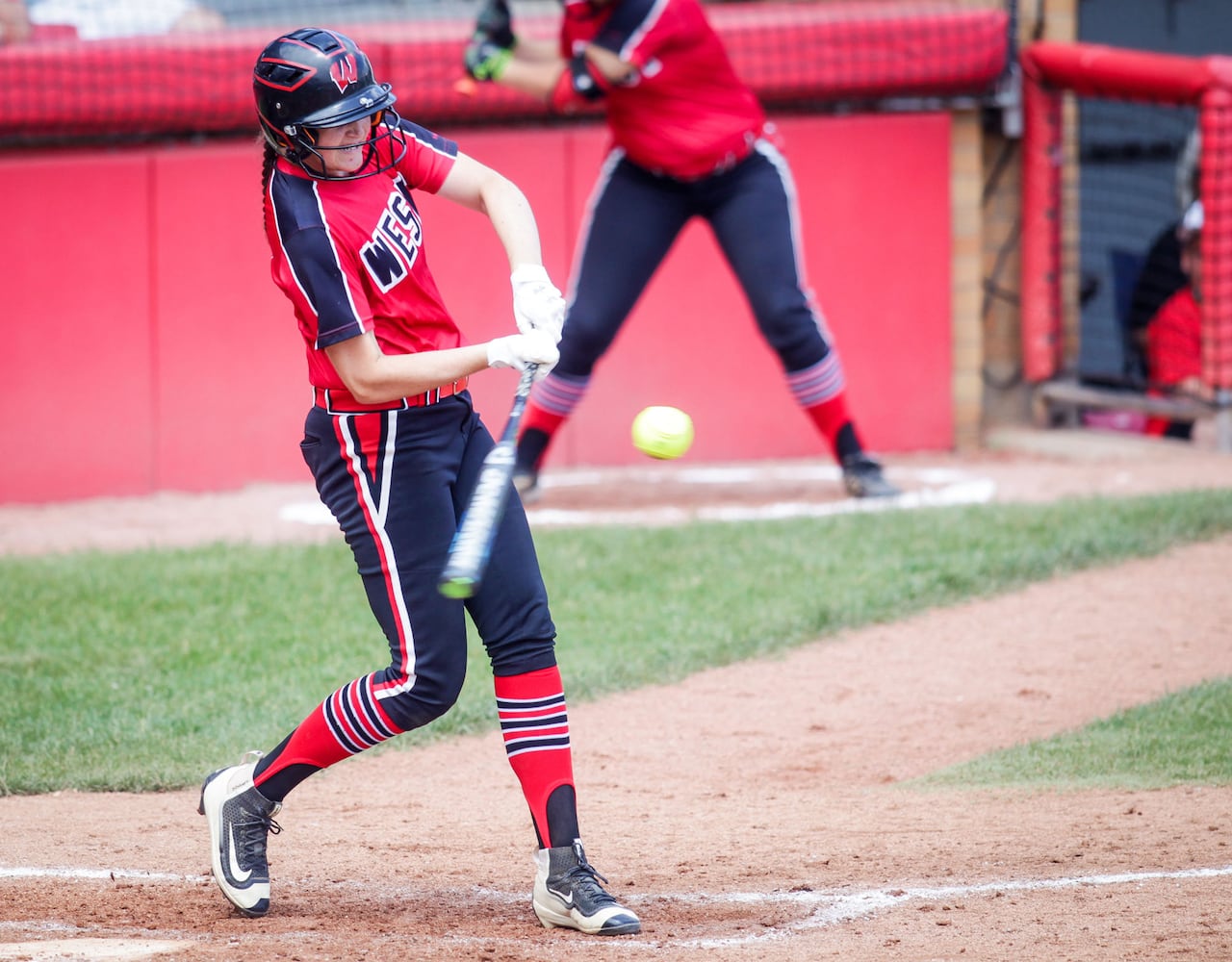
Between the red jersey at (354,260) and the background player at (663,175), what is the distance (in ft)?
11.2

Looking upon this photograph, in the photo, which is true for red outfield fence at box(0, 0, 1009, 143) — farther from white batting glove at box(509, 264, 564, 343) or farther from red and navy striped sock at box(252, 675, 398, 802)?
red and navy striped sock at box(252, 675, 398, 802)

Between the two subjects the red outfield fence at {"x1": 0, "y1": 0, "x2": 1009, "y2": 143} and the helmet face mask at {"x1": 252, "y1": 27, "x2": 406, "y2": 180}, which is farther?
the red outfield fence at {"x1": 0, "y1": 0, "x2": 1009, "y2": 143}

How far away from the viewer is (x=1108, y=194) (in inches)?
390

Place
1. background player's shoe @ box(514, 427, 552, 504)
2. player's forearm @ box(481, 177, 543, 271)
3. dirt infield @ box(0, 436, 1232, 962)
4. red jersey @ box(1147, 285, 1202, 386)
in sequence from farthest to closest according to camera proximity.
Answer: red jersey @ box(1147, 285, 1202, 386) < background player's shoe @ box(514, 427, 552, 504) < player's forearm @ box(481, 177, 543, 271) < dirt infield @ box(0, 436, 1232, 962)

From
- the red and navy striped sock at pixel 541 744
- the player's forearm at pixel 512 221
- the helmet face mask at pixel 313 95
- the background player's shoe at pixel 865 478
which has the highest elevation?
the helmet face mask at pixel 313 95

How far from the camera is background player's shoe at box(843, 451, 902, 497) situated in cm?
734

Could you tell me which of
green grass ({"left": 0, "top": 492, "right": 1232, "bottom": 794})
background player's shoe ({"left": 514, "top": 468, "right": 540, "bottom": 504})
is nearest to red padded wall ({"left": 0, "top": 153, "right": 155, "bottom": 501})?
green grass ({"left": 0, "top": 492, "right": 1232, "bottom": 794})

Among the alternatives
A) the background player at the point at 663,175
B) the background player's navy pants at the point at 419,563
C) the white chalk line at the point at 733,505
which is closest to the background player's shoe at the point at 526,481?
the white chalk line at the point at 733,505

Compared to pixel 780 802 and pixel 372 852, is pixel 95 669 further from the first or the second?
pixel 780 802

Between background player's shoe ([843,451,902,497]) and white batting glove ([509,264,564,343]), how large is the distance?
407 cm

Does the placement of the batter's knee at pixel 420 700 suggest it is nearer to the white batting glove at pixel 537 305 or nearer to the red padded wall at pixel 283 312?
the white batting glove at pixel 537 305

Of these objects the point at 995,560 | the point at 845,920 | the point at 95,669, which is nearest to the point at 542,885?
the point at 845,920

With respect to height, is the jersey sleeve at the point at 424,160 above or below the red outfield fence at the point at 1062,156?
above

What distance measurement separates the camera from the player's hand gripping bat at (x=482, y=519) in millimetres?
3006
